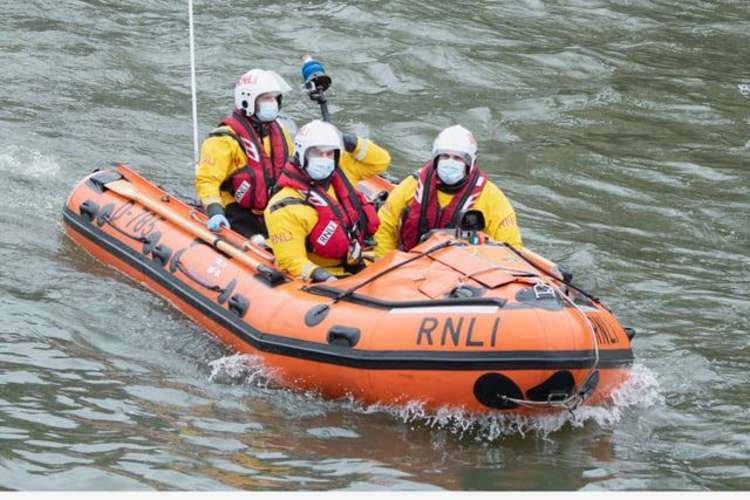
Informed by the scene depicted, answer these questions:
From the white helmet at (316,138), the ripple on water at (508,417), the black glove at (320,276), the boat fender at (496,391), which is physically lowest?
the ripple on water at (508,417)

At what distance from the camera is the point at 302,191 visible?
823 cm

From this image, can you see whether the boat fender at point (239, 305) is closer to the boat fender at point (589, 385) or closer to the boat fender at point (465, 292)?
the boat fender at point (465, 292)

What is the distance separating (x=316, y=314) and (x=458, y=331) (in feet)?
3.20

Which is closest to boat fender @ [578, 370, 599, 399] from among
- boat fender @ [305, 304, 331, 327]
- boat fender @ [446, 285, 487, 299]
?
boat fender @ [446, 285, 487, 299]

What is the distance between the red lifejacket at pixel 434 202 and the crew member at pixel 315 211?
0.35 m

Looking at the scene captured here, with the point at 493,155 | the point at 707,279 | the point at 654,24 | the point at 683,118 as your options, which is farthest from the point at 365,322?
the point at 654,24

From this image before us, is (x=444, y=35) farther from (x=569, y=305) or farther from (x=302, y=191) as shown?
(x=569, y=305)

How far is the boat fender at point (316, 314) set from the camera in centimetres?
769

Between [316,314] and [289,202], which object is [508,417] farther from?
[289,202]

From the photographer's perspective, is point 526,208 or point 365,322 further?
point 526,208

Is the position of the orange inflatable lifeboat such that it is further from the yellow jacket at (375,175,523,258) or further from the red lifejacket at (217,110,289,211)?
the red lifejacket at (217,110,289,211)

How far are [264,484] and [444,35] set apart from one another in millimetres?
10288

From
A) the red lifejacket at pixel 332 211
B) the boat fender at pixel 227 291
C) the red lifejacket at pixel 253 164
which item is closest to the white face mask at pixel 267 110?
the red lifejacket at pixel 253 164

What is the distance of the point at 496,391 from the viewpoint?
7.08 m
